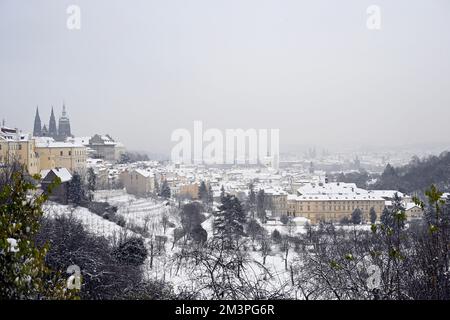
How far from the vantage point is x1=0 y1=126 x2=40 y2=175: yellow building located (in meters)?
16.2

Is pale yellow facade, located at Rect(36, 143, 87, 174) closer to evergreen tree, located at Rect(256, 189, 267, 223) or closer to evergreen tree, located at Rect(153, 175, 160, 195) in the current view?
evergreen tree, located at Rect(153, 175, 160, 195)

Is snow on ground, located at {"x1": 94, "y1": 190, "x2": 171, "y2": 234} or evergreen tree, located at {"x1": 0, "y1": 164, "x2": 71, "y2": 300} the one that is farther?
snow on ground, located at {"x1": 94, "y1": 190, "x2": 171, "y2": 234}

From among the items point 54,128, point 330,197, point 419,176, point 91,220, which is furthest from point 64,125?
point 419,176

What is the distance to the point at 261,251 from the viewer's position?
11.8 metres

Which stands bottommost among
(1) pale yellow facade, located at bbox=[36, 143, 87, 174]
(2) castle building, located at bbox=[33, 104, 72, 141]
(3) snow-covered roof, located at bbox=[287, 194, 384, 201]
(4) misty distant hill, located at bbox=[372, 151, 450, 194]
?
(3) snow-covered roof, located at bbox=[287, 194, 384, 201]

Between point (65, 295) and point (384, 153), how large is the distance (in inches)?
1221

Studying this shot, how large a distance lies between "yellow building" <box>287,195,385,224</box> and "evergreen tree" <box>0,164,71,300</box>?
19721 mm

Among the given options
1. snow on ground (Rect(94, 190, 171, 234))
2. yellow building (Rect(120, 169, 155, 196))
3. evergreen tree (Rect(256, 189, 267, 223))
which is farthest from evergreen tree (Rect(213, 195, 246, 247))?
yellow building (Rect(120, 169, 155, 196))

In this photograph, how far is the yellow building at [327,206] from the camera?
20984mm

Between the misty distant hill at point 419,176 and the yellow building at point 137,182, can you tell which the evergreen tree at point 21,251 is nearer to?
the misty distant hill at point 419,176

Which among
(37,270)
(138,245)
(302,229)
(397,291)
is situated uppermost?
(37,270)

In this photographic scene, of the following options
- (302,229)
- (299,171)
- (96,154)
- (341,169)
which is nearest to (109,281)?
(302,229)

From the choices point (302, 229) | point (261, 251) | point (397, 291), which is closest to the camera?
point (397, 291)
